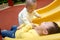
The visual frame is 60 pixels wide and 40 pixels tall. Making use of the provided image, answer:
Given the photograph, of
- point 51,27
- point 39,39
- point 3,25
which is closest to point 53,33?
point 51,27

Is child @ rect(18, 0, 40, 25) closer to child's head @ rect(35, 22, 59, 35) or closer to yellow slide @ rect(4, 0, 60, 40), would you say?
yellow slide @ rect(4, 0, 60, 40)

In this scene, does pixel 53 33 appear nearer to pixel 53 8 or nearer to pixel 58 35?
pixel 58 35

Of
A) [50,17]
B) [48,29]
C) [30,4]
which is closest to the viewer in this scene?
[48,29]

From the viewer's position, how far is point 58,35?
96cm

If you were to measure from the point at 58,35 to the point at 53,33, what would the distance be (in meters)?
0.05

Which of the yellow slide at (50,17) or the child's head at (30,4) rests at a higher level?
the child's head at (30,4)

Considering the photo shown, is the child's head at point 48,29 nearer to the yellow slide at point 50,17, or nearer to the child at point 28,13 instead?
the yellow slide at point 50,17

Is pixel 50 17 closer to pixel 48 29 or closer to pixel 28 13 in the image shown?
pixel 28 13

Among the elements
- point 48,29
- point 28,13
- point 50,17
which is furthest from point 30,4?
point 48,29

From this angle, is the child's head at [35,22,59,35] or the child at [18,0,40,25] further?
the child at [18,0,40,25]

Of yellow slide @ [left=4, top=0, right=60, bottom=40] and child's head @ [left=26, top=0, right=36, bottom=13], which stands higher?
child's head @ [left=26, top=0, right=36, bottom=13]

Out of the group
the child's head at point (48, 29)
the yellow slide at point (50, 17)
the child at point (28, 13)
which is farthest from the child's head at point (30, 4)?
the child's head at point (48, 29)

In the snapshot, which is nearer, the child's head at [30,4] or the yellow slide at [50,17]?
the yellow slide at [50,17]

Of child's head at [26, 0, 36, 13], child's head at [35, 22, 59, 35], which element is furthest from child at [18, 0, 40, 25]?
child's head at [35, 22, 59, 35]
